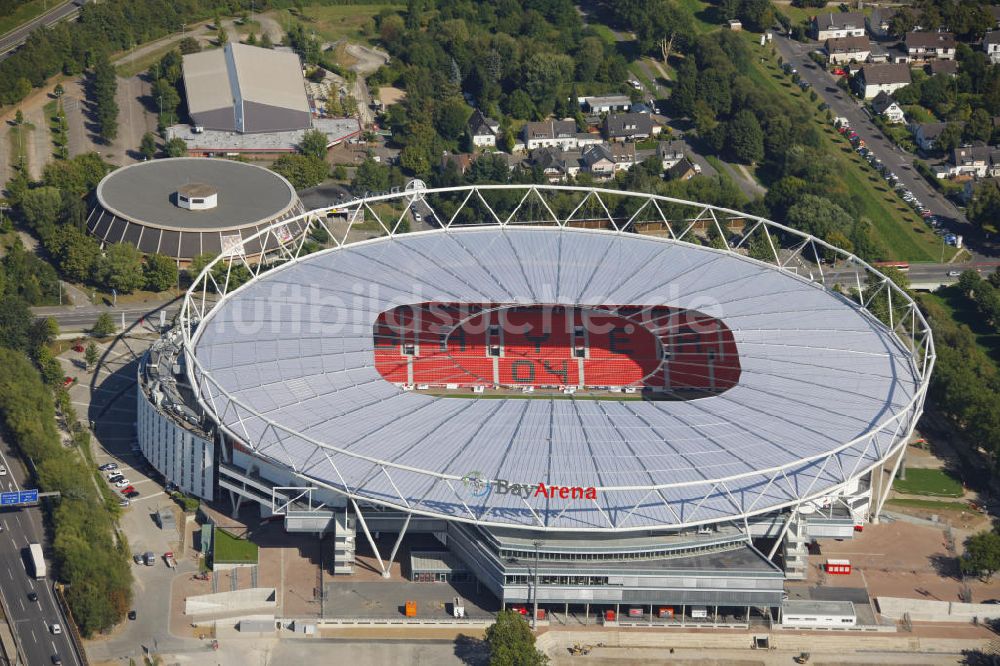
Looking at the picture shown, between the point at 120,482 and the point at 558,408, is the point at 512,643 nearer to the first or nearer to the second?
the point at 558,408

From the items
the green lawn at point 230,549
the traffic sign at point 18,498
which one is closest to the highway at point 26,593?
the traffic sign at point 18,498

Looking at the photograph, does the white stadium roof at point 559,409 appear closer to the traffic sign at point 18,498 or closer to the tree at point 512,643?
the tree at point 512,643

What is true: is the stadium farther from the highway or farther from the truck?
the truck

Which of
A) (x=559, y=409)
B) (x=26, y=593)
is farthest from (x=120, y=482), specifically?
(x=559, y=409)

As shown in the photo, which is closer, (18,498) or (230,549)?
(230,549)

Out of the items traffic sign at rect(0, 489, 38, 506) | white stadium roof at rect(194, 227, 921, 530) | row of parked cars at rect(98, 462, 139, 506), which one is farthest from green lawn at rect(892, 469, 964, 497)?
traffic sign at rect(0, 489, 38, 506)
